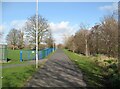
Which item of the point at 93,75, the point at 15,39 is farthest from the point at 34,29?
the point at 93,75

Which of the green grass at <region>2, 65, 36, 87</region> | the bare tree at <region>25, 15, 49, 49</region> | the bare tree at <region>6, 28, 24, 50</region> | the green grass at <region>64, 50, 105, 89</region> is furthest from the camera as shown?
the bare tree at <region>6, 28, 24, 50</region>

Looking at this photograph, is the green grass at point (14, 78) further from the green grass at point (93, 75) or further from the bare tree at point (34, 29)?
the bare tree at point (34, 29)

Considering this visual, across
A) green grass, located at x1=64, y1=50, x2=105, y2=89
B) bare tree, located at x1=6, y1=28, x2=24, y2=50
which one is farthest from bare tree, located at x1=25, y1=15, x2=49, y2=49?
green grass, located at x1=64, y1=50, x2=105, y2=89

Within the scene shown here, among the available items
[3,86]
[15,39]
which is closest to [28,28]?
[15,39]

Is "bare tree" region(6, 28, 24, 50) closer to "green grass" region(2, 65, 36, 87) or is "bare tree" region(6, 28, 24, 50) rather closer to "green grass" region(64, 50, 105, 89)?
"green grass" region(64, 50, 105, 89)

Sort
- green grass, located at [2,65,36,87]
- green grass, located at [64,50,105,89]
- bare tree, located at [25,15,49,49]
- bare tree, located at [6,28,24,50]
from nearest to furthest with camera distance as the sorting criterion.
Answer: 1. green grass, located at [2,65,36,87]
2. green grass, located at [64,50,105,89]
3. bare tree, located at [25,15,49,49]
4. bare tree, located at [6,28,24,50]

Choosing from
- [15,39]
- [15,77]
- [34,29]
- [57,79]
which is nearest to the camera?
[57,79]

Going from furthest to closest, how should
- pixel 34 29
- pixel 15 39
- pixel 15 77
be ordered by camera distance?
pixel 15 39
pixel 34 29
pixel 15 77

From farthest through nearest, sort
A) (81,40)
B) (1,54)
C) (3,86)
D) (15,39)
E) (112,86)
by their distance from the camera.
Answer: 1. (15,39)
2. (81,40)
3. (1,54)
4. (3,86)
5. (112,86)

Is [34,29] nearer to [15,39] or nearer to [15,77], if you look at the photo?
[15,39]

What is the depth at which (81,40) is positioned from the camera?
135 feet

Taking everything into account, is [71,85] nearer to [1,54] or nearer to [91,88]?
[91,88]

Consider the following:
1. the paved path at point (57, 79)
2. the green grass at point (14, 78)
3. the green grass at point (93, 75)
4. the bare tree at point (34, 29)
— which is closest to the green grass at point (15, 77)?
the green grass at point (14, 78)

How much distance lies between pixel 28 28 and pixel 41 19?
15.1 feet
